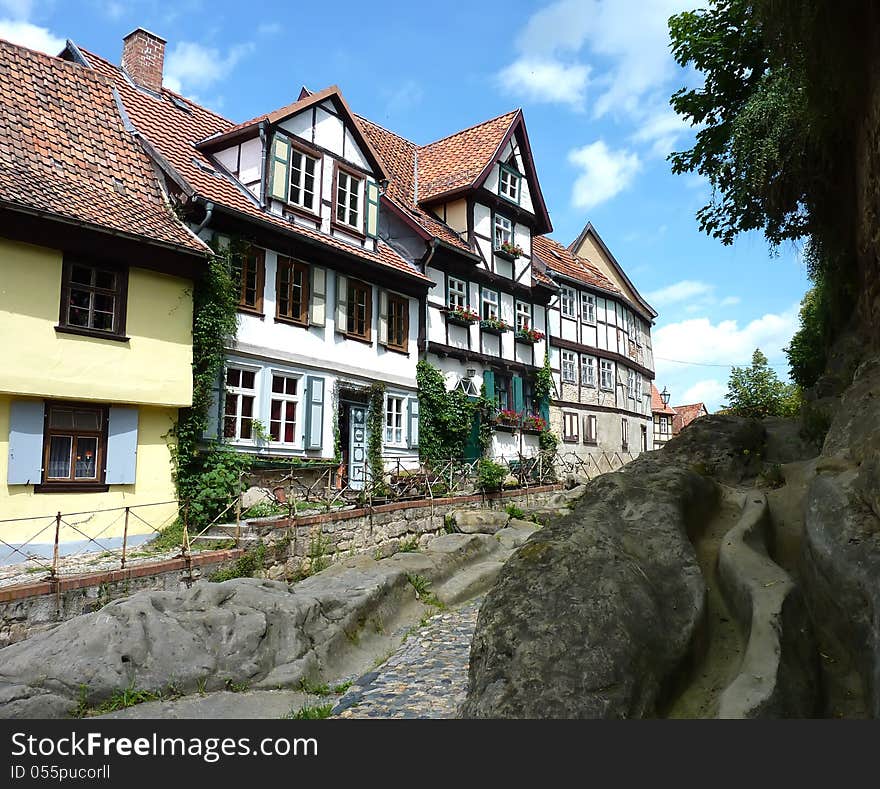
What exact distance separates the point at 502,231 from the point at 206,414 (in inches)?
531

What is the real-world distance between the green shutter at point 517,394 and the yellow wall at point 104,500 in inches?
497

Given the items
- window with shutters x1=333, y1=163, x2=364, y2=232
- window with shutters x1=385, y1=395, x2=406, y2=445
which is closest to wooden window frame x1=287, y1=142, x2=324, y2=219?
window with shutters x1=333, y1=163, x2=364, y2=232

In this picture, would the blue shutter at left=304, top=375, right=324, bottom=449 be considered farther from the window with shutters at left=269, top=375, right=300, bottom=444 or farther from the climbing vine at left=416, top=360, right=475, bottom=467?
the climbing vine at left=416, top=360, right=475, bottom=467

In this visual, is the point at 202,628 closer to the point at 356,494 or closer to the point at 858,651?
the point at 858,651

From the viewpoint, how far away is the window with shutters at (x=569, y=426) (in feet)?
91.4

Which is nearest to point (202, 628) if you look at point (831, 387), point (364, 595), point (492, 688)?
point (364, 595)

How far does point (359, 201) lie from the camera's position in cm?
1892

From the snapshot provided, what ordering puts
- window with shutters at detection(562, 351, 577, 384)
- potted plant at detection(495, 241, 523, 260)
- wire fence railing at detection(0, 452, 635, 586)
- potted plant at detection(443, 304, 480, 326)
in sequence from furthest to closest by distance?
window with shutters at detection(562, 351, 577, 384)
potted plant at detection(495, 241, 523, 260)
potted plant at detection(443, 304, 480, 326)
wire fence railing at detection(0, 452, 635, 586)

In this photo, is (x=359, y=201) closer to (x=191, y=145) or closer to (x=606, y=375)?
(x=191, y=145)

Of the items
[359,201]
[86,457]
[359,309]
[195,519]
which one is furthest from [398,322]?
[86,457]

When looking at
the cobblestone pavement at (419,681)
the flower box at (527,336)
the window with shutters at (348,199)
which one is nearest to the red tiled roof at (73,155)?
the window with shutters at (348,199)

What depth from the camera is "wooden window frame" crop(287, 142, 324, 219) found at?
55.8ft

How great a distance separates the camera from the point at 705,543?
5.79 metres

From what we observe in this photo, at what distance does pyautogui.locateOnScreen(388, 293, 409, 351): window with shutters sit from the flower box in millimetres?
5322
